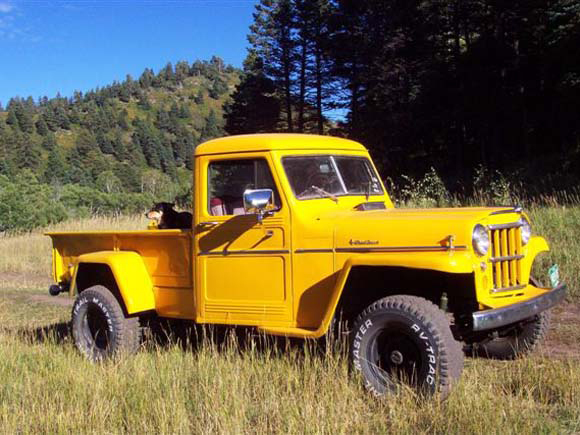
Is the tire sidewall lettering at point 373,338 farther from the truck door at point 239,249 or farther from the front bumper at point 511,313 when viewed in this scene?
the truck door at point 239,249

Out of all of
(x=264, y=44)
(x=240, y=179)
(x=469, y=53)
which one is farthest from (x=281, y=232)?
(x=264, y=44)

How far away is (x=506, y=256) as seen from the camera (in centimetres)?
493

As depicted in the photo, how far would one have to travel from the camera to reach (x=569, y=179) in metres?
24.4

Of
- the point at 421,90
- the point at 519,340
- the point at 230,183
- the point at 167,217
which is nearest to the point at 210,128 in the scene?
the point at 421,90

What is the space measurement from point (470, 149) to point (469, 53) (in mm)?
5400

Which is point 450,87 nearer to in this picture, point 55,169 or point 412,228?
point 412,228

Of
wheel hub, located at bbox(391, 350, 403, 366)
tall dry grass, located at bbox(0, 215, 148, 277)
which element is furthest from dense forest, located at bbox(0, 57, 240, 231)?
wheel hub, located at bbox(391, 350, 403, 366)

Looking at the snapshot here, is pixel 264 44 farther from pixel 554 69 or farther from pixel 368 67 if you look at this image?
pixel 554 69

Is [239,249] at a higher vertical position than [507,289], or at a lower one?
higher

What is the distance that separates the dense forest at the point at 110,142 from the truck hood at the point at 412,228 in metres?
23.5

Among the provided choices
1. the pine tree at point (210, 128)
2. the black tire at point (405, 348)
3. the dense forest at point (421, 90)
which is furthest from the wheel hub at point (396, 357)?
the pine tree at point (210, 128)

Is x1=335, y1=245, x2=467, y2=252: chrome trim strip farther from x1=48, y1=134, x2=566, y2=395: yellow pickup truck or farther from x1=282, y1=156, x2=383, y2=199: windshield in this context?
Answer: x1=282, y1=156, x2=383, y2=199: windshield

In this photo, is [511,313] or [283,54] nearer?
[511,313]

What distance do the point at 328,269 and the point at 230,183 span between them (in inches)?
53.1
